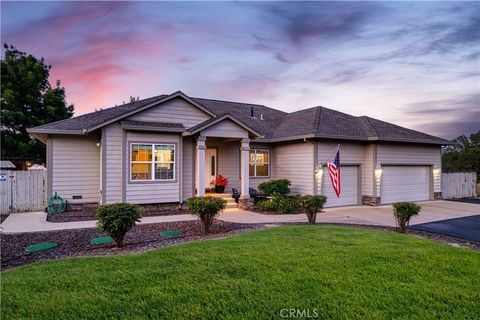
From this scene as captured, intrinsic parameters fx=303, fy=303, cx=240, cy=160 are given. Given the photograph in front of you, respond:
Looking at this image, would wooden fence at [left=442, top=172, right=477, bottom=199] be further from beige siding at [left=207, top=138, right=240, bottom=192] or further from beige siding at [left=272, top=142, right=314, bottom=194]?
beige siding at [left=207, top=138, right=240, bottom=192]

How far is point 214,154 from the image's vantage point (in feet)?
50.3

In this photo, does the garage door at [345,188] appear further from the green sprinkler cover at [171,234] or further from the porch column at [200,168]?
the green sprinkler cover at [171,234]

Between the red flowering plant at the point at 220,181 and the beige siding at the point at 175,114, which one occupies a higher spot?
the beige siding at the point at 175,114

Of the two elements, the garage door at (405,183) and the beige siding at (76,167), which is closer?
the beige siding at (76,167)

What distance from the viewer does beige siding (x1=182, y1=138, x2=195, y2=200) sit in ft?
43.5

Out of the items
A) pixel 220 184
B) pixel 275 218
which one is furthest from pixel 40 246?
pixel 220 184

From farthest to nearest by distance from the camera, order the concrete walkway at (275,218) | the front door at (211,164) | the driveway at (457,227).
Result: the front door at (211,164) < the concrete walkway at (275,218) < the driveway at (457,227)

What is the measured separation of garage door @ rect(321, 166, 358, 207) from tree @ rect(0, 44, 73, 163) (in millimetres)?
20555

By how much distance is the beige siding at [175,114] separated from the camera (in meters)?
12.4

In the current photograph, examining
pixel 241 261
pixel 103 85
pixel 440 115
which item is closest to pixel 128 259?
pixel 241 261

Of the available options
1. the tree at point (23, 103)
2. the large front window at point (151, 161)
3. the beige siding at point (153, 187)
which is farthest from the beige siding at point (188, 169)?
the tree at point (23, 103)

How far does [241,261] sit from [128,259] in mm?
1966

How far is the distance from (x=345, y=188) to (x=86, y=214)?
1154 centimetres

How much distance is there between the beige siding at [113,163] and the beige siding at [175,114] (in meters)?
0.85
